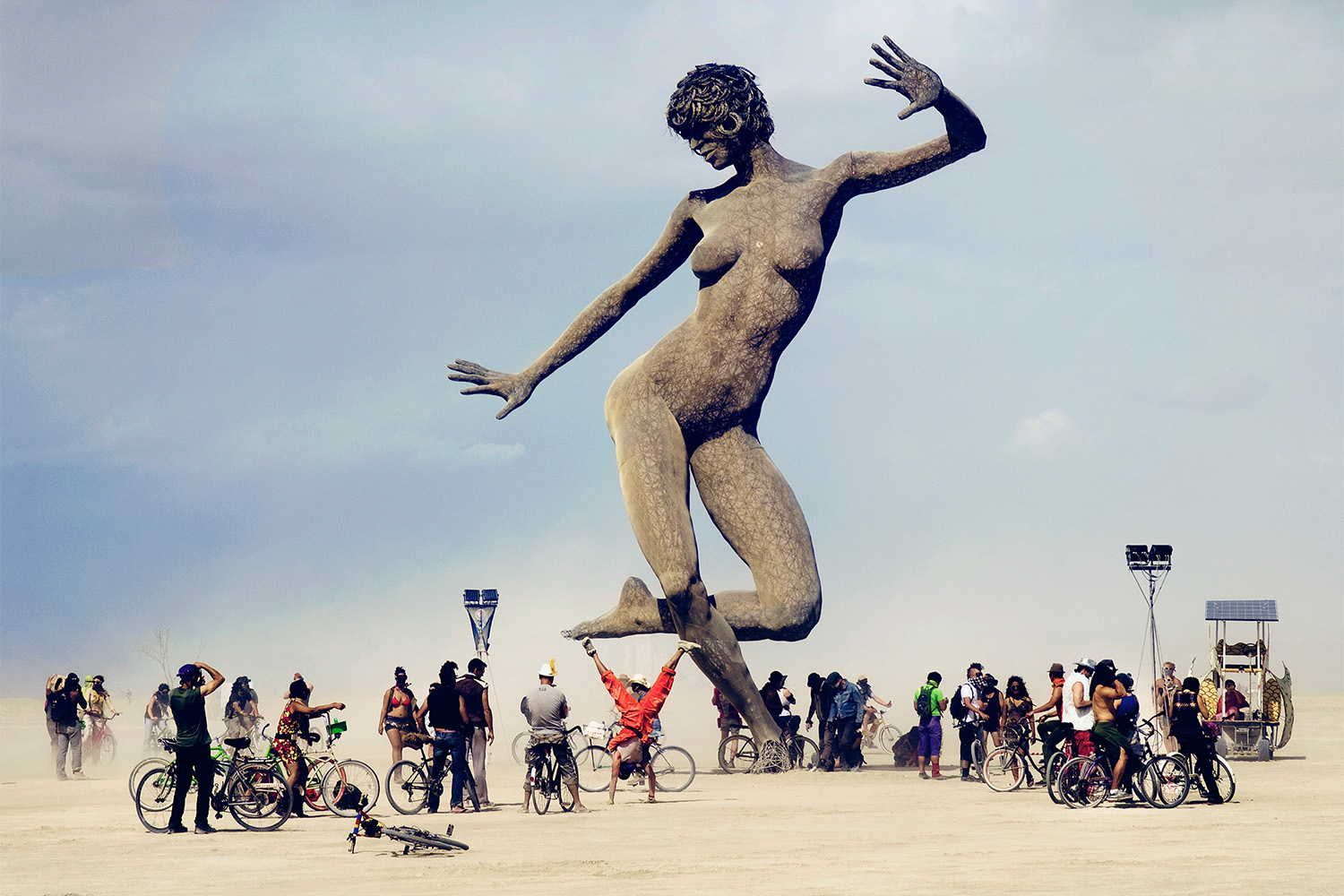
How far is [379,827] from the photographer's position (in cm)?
A: 1245

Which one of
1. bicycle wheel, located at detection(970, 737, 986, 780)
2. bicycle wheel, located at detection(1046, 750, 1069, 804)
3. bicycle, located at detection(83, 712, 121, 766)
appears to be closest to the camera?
bicycle wheel, located at detection(1046, 750, 1069, 804)

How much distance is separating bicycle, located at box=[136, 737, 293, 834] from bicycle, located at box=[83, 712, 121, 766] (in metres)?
12.6

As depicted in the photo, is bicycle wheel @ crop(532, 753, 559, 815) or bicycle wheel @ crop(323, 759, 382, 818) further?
bicycle wheel @ crop(532, 753, 559, 815)

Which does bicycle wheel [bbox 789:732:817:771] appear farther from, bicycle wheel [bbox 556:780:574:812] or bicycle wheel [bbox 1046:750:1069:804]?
bicycle wheel [bbox 556:780:574:812]

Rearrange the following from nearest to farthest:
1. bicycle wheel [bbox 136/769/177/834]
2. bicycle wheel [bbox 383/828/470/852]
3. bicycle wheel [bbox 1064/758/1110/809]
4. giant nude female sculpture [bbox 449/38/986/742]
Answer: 1. bicycle wheel [bbox 383/828/470/852]
2. bicycle wheel [bbox 136/769/177/834]
3. bicycle wheel [bbox 1064/758/1110/809]
4. giant nude female sculpture [bbox 449/38/986/742]

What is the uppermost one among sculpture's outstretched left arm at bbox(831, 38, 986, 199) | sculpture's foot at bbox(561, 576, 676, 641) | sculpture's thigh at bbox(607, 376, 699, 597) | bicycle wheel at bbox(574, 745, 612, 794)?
sculpture's outstretched left arm at bbox(831, 38, 986, 199)

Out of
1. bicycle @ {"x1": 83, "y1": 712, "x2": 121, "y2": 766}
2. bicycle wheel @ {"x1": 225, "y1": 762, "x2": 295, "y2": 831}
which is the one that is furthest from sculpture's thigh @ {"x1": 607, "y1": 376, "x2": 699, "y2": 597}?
Result: bicycle @ {"x1": 83, "y1": 712, "x2": 121, "y2": 766}

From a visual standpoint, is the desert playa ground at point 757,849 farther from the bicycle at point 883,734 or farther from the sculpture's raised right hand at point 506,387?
the bicycle at point 883,734

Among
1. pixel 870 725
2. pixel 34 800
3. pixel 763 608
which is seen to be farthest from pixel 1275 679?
pixel 34 800

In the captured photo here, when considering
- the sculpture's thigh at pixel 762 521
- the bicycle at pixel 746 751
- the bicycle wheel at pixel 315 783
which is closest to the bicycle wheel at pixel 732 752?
the bicycle at pixel 746 751

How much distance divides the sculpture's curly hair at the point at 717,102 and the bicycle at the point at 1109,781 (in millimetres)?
8057

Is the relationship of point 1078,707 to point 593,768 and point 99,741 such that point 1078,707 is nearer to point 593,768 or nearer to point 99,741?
point 593,768

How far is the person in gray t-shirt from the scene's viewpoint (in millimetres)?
15570

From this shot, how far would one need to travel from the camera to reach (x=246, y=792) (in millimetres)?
14609
